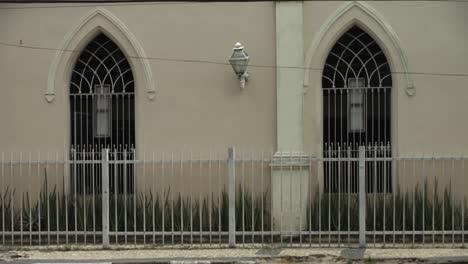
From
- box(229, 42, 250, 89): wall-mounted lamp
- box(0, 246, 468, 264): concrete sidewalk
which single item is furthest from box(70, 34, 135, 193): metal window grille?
box(0, 246, 468, 264): concrete sidewalk

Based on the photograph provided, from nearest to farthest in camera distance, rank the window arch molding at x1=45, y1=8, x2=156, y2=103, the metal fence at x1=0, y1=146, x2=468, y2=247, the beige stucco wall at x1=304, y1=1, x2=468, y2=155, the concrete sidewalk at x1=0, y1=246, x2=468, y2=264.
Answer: the concrete sidewalk at x1=0, y1=246, x2=468, y2=264
the metal fence at x1=0, y1=146, x2=468, y2=247
the beige stucco wall at x1=304, y1=1, x2=468, y2=155
the window arch molding at x1=45, y1=8, x2=156, y2=103

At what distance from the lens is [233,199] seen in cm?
1036

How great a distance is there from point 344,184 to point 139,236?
3318 millimetres

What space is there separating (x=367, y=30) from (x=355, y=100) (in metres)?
1.13

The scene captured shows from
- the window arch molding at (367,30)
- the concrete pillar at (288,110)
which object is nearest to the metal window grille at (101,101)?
the concrete pillar at (288,110)

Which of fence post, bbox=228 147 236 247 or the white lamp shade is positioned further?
the white lamp shade

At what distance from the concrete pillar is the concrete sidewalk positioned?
129cm

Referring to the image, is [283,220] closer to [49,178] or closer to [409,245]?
[409,245]

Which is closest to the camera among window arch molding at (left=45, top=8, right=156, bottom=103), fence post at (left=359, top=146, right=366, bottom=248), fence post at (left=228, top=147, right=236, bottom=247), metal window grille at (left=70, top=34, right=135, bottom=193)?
fence post at (left=359, top=146, right=366, bottom=248)

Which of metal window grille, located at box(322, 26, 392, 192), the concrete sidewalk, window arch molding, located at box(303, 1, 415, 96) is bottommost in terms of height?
the concrete sidewalk

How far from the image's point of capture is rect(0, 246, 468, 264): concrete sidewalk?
373 inches

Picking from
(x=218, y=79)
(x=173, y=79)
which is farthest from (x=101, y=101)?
(x=218, y=79)

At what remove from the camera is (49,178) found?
38.3 ft

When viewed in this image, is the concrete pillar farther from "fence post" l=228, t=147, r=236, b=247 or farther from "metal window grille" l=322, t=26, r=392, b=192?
"fence post" l=228, t=147, r=236, b=247
